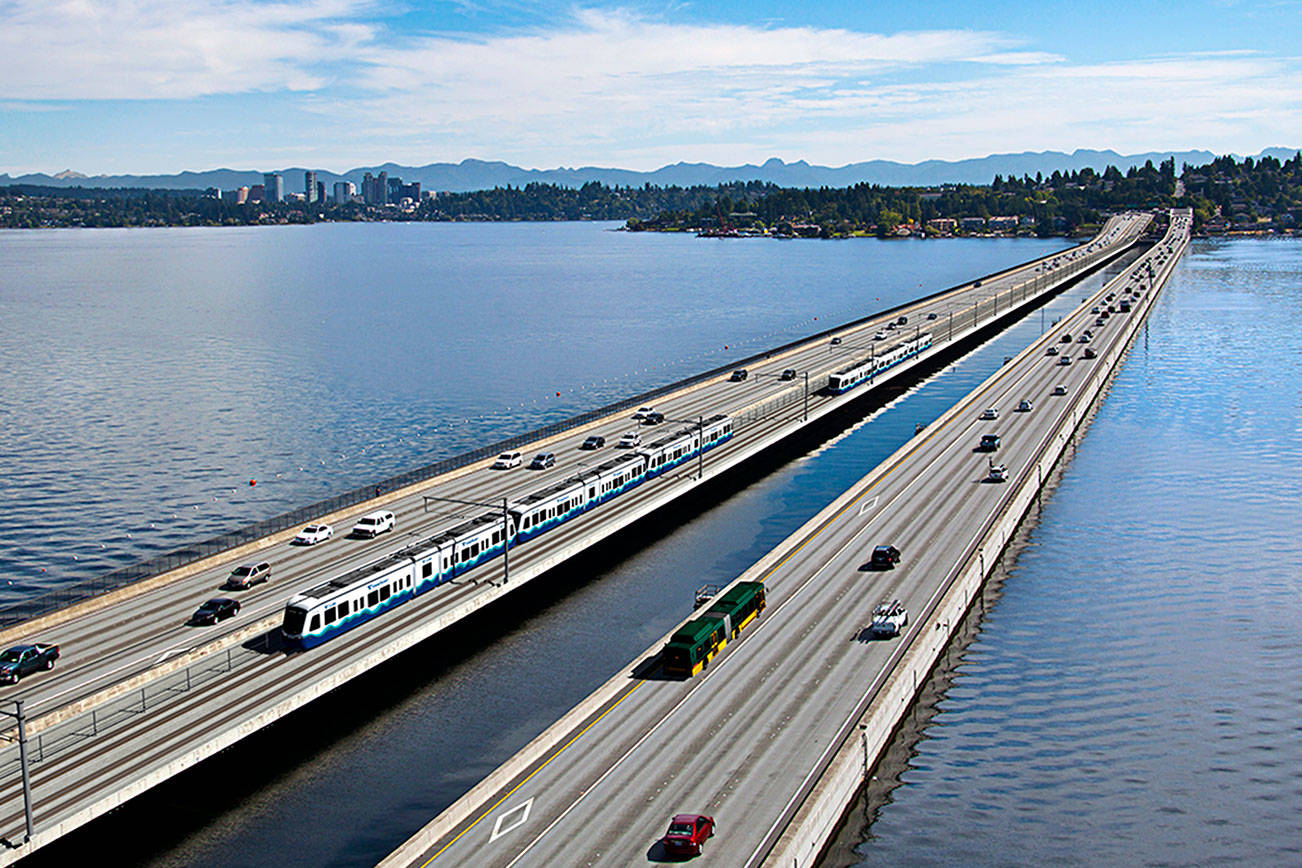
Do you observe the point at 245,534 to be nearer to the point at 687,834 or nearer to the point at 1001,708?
the point at 687,834

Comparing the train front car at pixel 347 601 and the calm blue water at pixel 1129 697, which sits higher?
the train front car at pixel 347 601

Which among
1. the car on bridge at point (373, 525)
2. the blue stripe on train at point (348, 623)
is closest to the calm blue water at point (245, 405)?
the car on bridge at point (373, 525)

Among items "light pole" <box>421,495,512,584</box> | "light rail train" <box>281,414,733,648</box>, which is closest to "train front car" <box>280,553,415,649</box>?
"light rail train" <box>281,414,733,648</box>

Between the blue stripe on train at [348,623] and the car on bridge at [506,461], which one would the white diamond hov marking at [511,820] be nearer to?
the blue stripe on train at [348,623]

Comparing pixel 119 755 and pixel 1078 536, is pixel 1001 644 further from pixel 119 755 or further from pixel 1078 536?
pixel 119 755

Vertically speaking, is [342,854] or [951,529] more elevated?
[951,529]

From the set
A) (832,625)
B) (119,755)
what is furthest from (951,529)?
(119,755)
